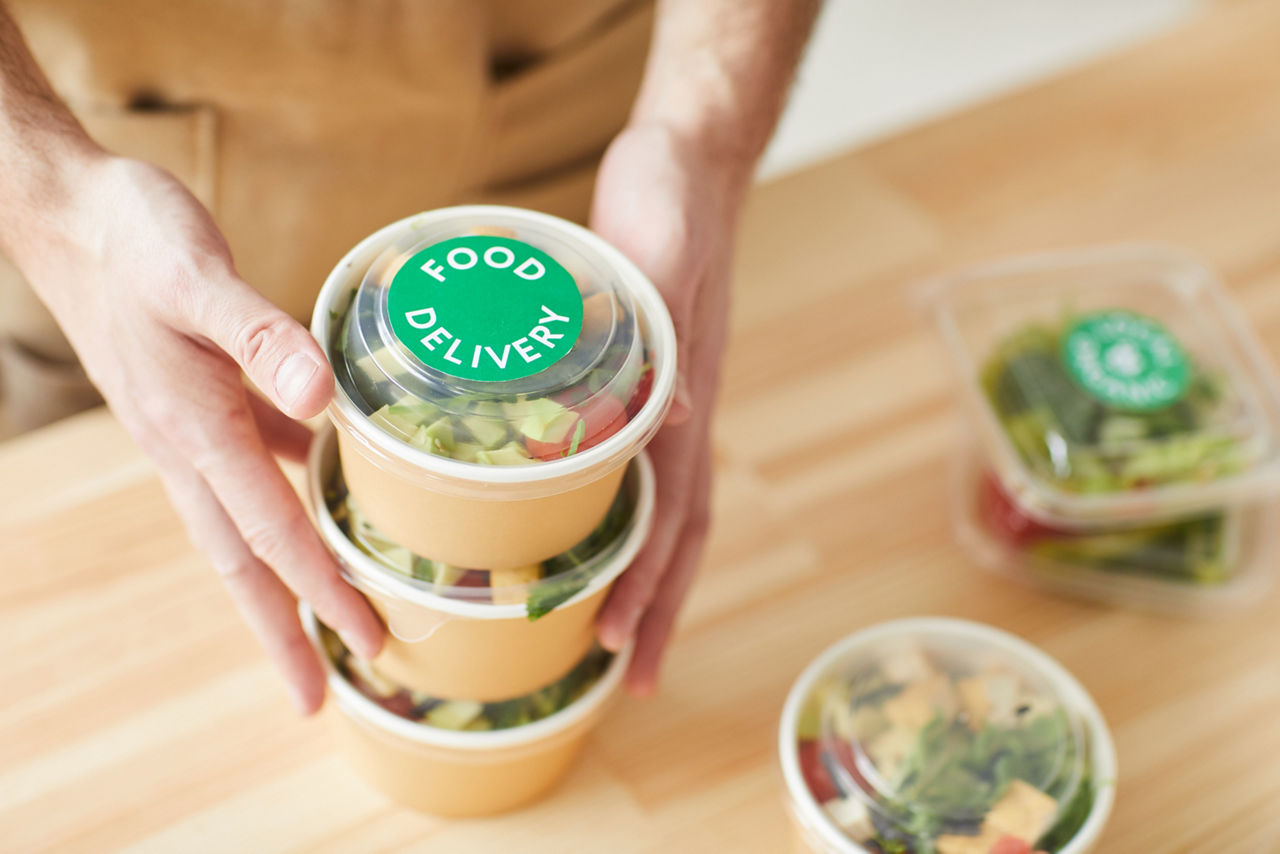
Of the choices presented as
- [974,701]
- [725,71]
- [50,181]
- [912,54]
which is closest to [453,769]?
[974,701]

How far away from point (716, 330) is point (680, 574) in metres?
0.19

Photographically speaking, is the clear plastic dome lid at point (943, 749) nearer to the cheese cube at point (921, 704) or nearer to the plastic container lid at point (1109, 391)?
the cheese cube at point (921, 704)

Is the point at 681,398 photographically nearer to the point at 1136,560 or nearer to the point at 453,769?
the point at 453,769

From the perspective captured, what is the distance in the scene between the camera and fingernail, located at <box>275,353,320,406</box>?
1.93 ft

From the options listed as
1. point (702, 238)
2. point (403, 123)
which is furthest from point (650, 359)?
point (403, 123)

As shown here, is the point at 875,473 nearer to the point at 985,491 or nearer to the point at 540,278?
the point at 985,491

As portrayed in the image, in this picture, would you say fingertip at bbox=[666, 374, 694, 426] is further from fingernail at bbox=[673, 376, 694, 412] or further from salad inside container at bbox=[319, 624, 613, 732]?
salad inside container at bbox=[319, 624, 613, 732]

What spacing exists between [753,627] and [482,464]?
444mm

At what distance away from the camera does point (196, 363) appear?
2.30 ft

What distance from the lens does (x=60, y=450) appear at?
101 cm

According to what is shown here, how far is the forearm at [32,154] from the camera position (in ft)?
2.47

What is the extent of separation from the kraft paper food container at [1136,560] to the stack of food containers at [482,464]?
1.39 ft

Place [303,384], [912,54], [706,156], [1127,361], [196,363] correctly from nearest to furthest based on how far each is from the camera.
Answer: [303,384], [196,363], [706,156], [1127,361], [912,54]

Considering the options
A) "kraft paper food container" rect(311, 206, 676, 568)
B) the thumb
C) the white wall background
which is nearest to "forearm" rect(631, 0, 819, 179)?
"kraft paper food container" rect(311, 206, 676, 568)
